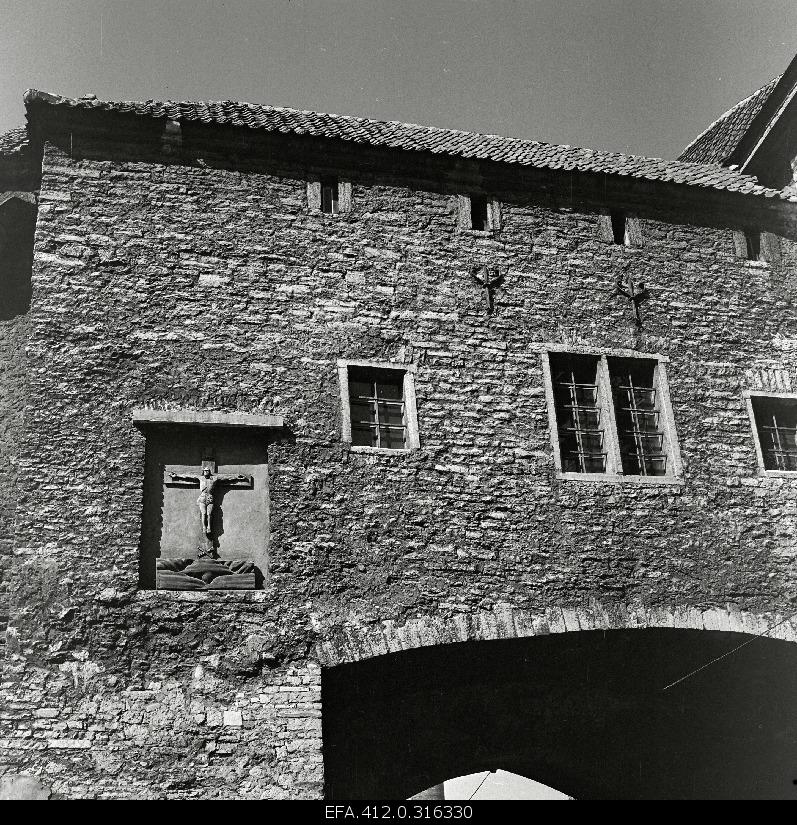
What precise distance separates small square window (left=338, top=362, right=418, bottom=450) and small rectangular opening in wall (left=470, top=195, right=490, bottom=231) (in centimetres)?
221

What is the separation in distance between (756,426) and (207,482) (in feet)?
20.4

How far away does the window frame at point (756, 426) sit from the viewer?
37.6 feet

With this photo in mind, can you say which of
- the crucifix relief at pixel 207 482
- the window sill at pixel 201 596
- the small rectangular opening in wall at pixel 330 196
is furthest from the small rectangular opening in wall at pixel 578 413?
the window sill at pixel 201 596

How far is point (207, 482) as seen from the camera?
977cm

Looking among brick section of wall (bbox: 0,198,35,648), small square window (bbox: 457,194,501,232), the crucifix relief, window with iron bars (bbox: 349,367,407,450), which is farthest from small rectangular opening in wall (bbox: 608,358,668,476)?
brick section of wall (bbox: 0,198,35,648)

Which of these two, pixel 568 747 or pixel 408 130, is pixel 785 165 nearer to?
pixel 408 130

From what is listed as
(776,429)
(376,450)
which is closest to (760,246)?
(776,429)

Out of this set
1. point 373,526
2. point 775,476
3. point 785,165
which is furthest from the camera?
point 785,165

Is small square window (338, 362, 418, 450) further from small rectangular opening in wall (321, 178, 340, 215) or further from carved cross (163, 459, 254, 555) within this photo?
small rectangular opening in wall (321, 178, 340, 215)

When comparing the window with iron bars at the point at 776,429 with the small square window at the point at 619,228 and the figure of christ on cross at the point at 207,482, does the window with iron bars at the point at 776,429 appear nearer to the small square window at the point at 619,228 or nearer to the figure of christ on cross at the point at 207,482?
the small square window at the point at 619,228

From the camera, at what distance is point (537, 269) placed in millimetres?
11789

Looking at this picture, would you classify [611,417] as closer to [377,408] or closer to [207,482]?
[377,408]

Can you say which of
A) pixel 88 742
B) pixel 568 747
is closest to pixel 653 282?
pixel 568 747

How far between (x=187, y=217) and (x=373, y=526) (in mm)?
3858
